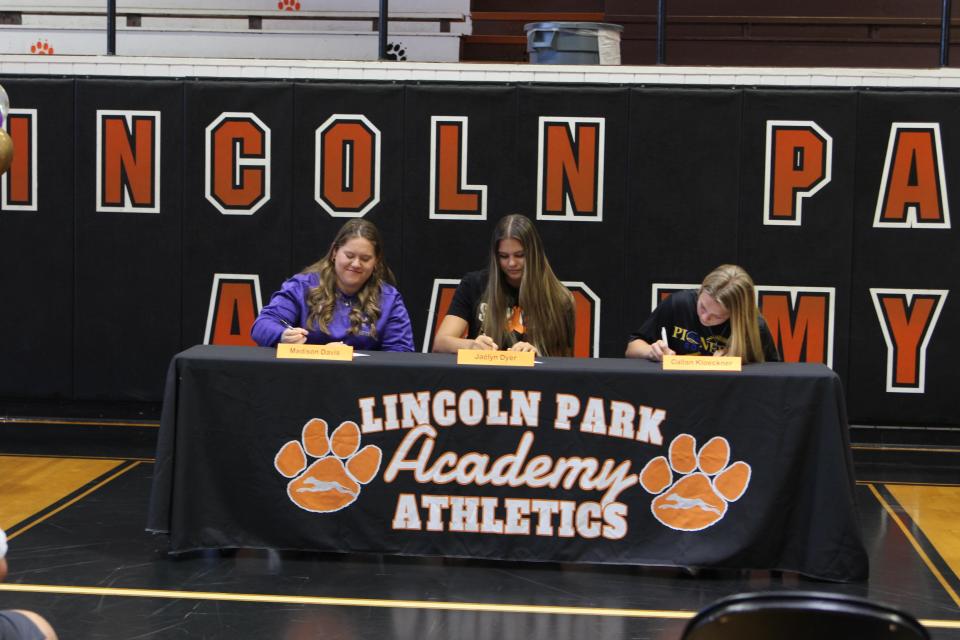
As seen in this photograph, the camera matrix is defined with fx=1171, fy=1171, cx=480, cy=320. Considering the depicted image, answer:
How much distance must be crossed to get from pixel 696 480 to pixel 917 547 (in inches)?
54.2

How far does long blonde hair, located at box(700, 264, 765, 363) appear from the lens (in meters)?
4.91

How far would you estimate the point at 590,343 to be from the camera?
7.61m

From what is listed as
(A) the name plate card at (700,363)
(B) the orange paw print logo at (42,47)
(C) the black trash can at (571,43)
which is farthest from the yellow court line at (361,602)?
(B) the orange paw print logo at (42,47)

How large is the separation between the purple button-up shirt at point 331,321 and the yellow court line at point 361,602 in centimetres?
122

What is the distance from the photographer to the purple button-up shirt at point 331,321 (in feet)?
17.5

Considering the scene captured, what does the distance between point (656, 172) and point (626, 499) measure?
126 inches

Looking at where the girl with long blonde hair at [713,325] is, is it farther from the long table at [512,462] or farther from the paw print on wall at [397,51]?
the paw print on wall at [397,51]

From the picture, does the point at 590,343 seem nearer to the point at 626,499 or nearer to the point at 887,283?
the point at 887,283

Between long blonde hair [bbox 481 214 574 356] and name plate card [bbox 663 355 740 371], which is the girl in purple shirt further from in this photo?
name plate card [bbox 663 355 740 371]

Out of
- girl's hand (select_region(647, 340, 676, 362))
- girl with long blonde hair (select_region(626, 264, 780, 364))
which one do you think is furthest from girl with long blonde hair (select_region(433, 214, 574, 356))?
girl's hand (select_region(647, 340, 676, 362))

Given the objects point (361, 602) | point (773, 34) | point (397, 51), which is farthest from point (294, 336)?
point (773, 34)

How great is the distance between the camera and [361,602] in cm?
459

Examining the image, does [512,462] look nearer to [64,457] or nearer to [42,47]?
→ [64,457]

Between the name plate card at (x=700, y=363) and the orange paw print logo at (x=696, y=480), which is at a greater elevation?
the name plate card at (x=700, y=363)
